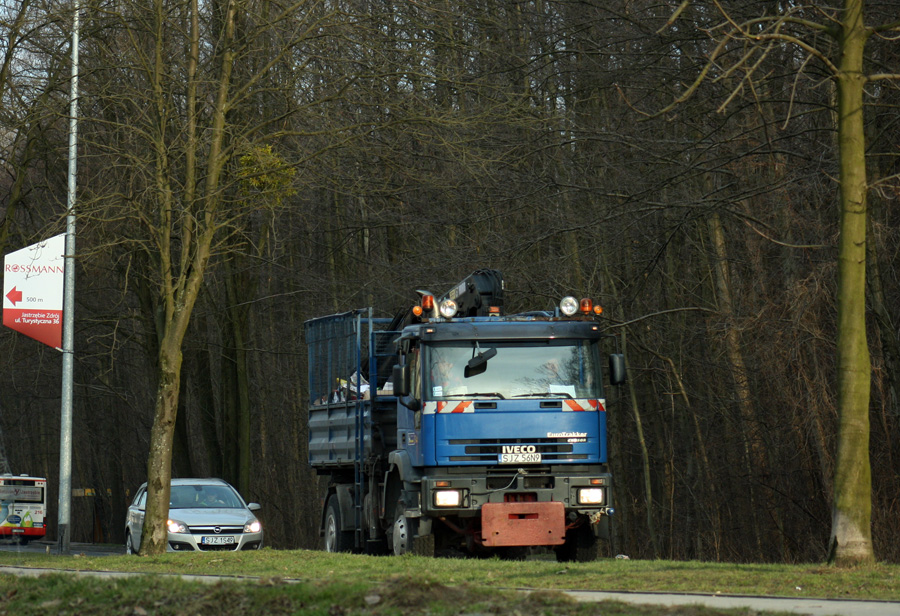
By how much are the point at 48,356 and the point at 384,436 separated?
18784mm

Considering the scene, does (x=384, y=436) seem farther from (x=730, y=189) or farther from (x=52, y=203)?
(x=52, y=203)

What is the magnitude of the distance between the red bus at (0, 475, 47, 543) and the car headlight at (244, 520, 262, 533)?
15.1 metres

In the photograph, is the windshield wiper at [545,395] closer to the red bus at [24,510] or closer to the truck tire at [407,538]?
the truck tire at [407,538]

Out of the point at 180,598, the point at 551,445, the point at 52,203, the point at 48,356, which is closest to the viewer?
the point at 180,598

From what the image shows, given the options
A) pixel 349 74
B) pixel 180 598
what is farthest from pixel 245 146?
pixel 180 598

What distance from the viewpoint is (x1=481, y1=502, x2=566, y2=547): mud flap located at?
47.6ft

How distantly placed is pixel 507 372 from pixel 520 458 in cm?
104

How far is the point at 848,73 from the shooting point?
11688 millimetres

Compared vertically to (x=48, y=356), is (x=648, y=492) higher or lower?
lower

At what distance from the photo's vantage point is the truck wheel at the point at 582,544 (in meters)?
15.6

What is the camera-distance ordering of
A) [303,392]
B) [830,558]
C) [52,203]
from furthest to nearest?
[303,392], [52,203], [830,558]

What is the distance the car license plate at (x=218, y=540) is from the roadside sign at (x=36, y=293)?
4.15 meters

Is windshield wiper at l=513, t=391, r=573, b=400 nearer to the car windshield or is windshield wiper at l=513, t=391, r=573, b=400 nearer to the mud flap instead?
the mud flap

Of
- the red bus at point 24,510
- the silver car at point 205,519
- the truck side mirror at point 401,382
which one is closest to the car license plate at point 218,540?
the silver car at point 205,519
